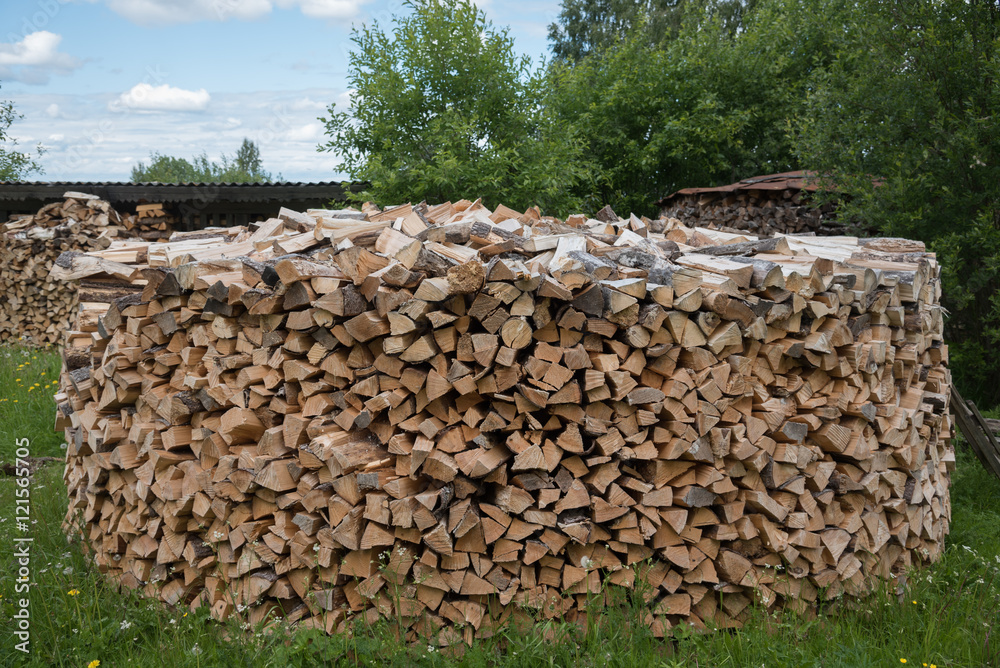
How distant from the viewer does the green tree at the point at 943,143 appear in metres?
6.07

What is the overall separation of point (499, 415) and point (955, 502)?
154 inches

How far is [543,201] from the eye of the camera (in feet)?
31.0

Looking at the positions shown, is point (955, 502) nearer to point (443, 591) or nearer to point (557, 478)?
point (557, 478)

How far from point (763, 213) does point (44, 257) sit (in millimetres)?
10243

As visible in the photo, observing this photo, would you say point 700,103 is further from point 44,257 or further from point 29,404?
point 29,404

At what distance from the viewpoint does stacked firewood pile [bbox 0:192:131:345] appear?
31.6 ft

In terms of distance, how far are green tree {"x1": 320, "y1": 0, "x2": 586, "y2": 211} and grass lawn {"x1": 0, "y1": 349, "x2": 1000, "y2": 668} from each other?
20.0 ft

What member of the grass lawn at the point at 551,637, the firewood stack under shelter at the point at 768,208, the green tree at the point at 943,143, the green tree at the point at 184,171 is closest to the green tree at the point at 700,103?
the firewood stack under shelter at the point at 768,208

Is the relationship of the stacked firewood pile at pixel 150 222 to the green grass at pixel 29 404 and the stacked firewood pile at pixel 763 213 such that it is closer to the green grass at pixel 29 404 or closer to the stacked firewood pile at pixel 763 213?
the green grass at pixel 29 404

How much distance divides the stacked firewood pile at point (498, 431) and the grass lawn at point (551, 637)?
0.38 ft

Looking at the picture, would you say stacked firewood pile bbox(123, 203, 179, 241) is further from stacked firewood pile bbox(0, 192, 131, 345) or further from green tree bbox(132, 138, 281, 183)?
green tree bbox(132, 138, 281, 183)

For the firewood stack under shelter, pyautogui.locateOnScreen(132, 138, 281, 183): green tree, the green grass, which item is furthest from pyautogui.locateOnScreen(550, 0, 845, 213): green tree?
pyautogui.locateOnScreen(132, 138, 281, 183): green tree

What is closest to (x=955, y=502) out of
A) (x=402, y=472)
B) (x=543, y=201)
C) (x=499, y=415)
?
(x=499, y=415)

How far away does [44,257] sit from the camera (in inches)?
379
